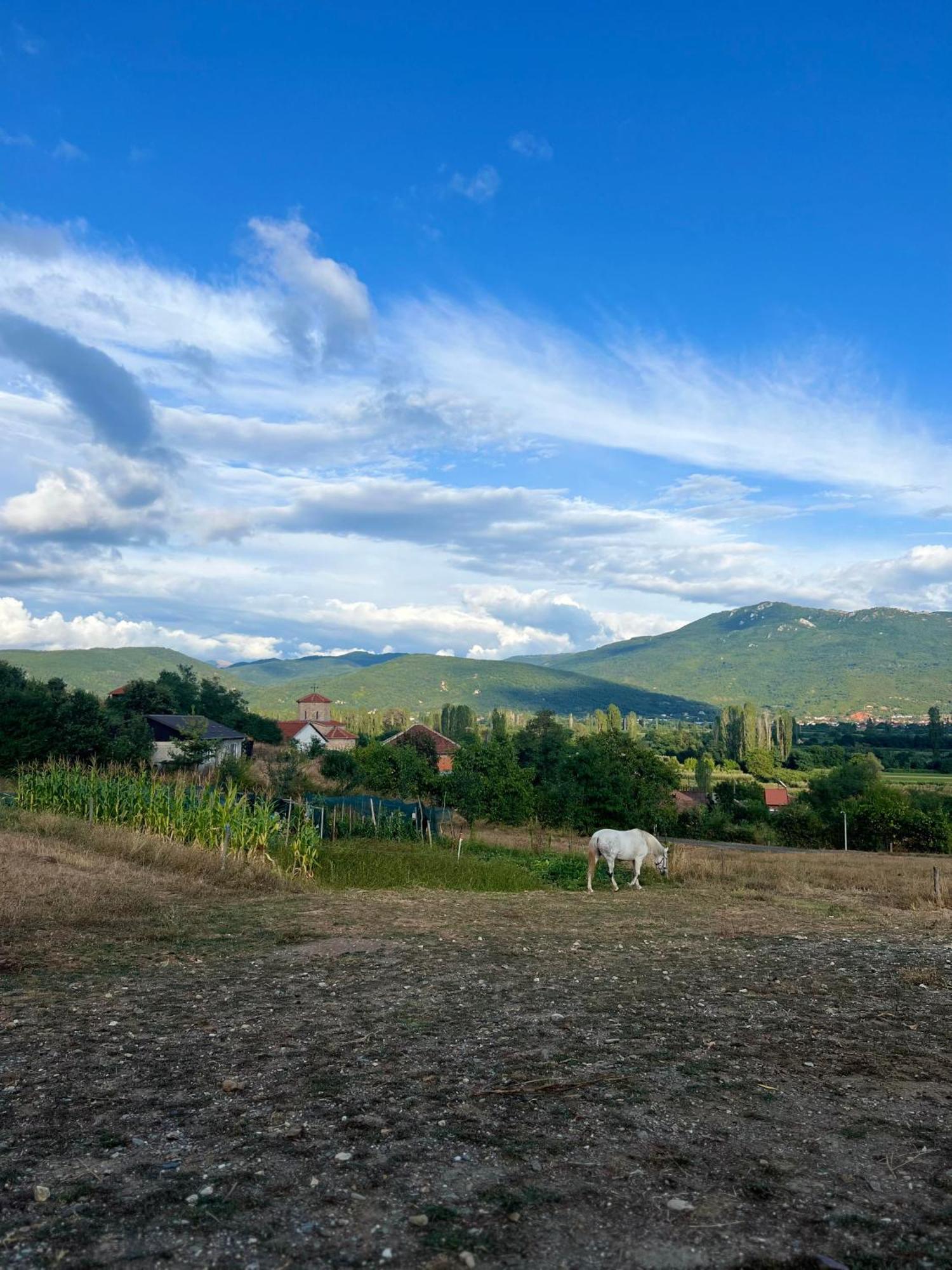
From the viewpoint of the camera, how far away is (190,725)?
187 ft

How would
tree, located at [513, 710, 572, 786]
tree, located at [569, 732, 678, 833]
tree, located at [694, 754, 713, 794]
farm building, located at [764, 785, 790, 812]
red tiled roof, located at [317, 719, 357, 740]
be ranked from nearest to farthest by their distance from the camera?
tree, located at [569, 732, 678, 833], tree, located at [513, 710, 572, 786], farm building, located at [764, 785, 790, 812], tree, located at [694, 754, 713, 794], red tiled roof, located at [317, 719, 357, 740]

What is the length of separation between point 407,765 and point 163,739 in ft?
70.1

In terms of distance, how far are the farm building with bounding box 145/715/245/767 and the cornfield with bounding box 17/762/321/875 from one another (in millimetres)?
27886

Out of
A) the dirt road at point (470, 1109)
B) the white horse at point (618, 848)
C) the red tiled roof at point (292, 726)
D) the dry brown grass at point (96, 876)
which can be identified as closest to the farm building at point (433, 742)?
the red tiled roof at point (292, 726)

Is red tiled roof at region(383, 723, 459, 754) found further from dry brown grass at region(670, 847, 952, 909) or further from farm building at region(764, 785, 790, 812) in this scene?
dry brown grass at region(670, 847, 952, 909)

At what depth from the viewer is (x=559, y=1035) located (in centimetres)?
682

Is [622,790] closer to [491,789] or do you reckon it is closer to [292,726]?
[491,789]

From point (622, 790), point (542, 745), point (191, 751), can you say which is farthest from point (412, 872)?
point (542, 745)

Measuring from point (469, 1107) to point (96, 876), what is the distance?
1115 cm

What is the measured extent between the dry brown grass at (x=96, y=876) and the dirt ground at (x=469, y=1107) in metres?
1.22

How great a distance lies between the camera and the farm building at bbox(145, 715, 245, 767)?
54875mm

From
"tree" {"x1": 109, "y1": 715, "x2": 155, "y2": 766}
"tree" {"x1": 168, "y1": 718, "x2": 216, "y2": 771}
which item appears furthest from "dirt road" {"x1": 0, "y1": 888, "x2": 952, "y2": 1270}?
"tree" {"x1": 168, "y1": 718, "x2": 216, "y2": 771}

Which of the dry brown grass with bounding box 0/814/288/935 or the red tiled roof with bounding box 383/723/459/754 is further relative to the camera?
the red tiled roof with bounding box 383/723/459/754

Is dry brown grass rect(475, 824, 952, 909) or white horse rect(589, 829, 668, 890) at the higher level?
white horse rect(589, 829, 668, 890)
